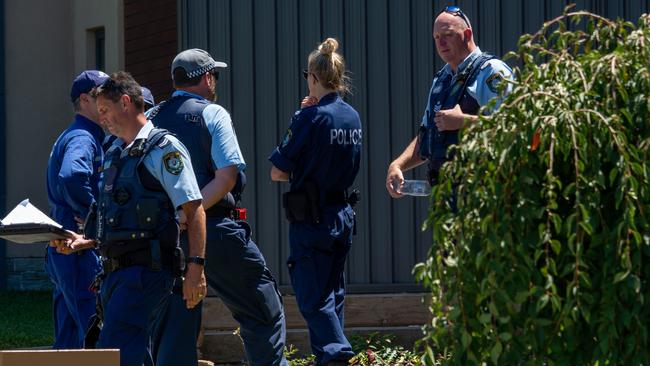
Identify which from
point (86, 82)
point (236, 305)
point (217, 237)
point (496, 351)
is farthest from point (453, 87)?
point (496, 351)

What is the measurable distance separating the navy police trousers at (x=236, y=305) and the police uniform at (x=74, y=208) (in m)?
0.78

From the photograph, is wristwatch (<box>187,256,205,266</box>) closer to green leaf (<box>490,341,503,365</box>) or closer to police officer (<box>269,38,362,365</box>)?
police officer (<box>269,38,362,365</box>)

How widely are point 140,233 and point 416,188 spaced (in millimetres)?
1512

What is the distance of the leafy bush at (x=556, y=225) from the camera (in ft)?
11.4

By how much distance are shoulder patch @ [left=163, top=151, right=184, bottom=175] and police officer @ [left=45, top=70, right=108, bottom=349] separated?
161 centimetres

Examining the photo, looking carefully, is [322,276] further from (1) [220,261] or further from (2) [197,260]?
(2) [197,260]

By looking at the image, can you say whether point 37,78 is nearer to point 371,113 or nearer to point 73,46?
point 73,46

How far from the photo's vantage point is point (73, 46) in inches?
608

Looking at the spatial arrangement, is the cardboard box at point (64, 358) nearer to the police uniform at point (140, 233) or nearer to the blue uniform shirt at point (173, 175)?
the police uniform at point (140, 233)

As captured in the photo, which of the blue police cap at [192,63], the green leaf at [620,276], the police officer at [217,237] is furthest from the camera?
the blue police cap at [192,63]

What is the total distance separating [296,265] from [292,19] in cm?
251

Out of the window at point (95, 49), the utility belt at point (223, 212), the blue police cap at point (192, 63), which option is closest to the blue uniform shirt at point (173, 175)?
the utility belt at point (223, 212)

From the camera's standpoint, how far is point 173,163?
17.0 ft

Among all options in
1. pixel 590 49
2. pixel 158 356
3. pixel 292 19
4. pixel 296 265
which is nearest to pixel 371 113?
pixel 292 19
